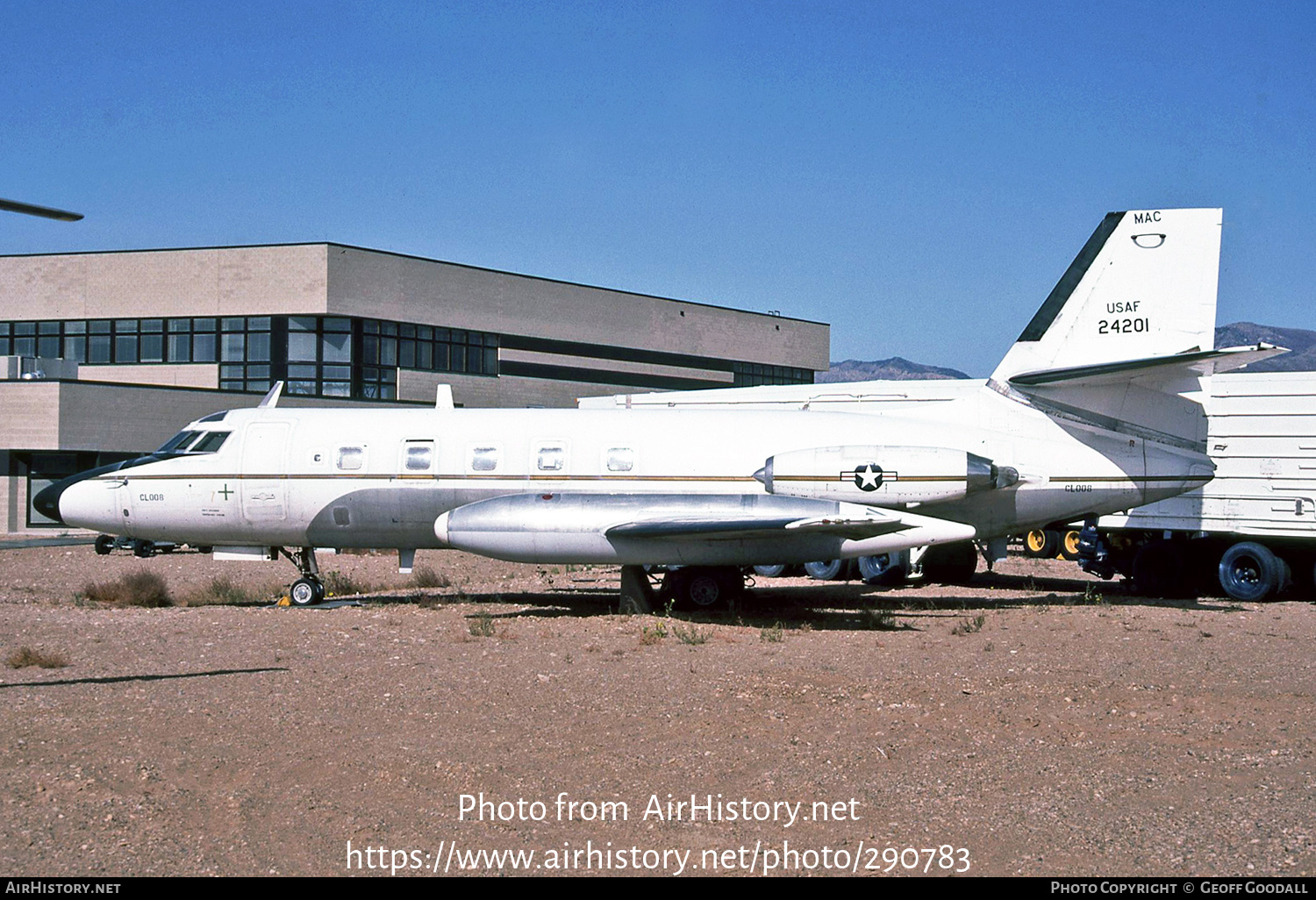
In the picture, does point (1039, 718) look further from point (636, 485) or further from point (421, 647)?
point (636, 485)

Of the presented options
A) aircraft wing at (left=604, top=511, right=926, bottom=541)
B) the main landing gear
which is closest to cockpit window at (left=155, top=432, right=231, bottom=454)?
the main landing gear

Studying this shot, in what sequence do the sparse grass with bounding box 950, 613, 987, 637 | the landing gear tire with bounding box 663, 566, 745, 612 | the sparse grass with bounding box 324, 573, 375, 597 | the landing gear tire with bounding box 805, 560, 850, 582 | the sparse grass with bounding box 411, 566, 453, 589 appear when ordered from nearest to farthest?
the sparse grass with bounding box 950, 613, 987, 637
the landing gear tire with bounding box 663, 566, 745, 612
the sparse grass with bounding box 324, 573, 375, 597
the sparse grass with bounding box 411, 566, 453, 589
the landing gear tire with bounding box 805, 560, 850, 582

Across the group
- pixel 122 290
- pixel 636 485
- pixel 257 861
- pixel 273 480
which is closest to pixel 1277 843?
pixel 257 861

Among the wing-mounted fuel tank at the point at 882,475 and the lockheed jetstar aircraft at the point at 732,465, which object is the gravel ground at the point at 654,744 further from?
the wing-mounted fuel tank at the point at 882,475

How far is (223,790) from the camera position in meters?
8.60

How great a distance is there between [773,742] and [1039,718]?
2685 mm

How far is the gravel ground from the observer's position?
7406 millimetres

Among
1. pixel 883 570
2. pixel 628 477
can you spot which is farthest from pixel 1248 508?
pixel 628 477

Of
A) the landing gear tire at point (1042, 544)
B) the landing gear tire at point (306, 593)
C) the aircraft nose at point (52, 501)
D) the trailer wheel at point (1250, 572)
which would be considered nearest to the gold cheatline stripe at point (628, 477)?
the landing gear tire at point (306, 593)

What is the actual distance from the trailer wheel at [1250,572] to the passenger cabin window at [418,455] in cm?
1410

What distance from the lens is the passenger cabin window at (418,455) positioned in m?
19.5

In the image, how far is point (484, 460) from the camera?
19.4 metres

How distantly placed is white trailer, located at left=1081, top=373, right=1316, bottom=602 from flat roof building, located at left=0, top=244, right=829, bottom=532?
3230 centimetres

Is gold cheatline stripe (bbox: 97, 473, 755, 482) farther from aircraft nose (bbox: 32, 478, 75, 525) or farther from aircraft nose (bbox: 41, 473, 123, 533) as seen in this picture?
aircraft nose (bbox: 32, 478, 75, 525)
